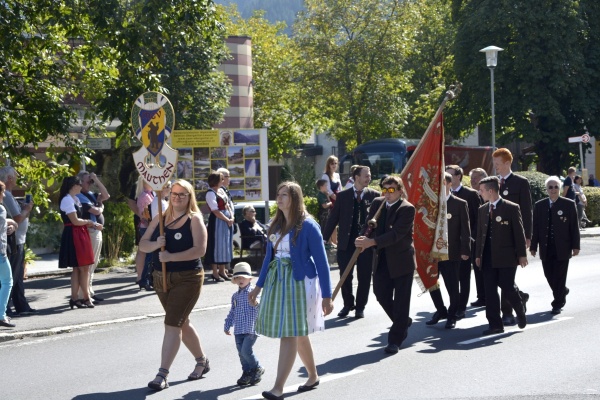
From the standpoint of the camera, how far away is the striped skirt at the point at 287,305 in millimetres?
7812

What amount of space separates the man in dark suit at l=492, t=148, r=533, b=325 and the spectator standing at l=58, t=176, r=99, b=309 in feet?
17.4

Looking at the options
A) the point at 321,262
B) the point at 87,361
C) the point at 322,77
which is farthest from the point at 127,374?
the point at 322,77

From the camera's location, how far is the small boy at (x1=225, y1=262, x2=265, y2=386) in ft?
27.9

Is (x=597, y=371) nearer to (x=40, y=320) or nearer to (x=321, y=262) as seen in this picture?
(x=321, y=262)

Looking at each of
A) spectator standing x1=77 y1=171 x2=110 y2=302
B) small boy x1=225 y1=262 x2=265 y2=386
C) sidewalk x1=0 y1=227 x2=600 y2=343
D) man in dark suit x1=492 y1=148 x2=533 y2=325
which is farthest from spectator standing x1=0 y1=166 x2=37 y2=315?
man in dark suit x1=492 y1=148 x2=533 y2=325

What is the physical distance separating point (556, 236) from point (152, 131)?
576 cm

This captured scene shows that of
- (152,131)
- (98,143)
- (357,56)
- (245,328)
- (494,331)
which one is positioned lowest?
(494,331)

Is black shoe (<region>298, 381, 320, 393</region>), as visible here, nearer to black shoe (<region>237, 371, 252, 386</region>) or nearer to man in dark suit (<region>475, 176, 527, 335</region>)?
black shoe (<region>237, 371, 252, 386</region>)

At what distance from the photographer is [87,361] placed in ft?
32.2

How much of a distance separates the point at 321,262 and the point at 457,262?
4273 mm

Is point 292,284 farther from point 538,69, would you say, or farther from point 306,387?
point 538,69

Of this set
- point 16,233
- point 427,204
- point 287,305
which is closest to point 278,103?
point 16,233

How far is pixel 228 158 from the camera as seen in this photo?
19.2 meters

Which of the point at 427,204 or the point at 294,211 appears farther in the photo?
the point at 427,204
